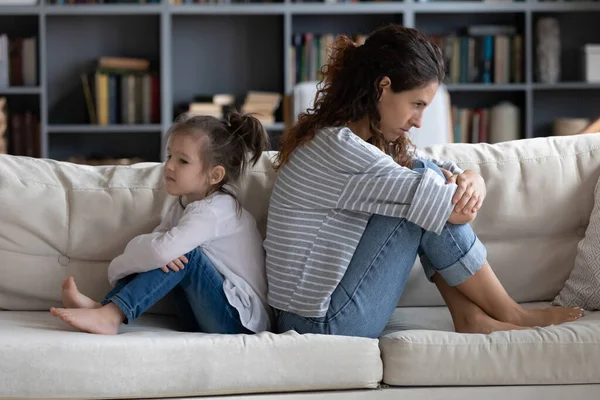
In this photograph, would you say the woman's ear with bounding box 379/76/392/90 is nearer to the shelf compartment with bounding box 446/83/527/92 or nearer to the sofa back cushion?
the sofa back cushion

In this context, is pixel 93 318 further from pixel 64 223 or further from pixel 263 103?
pixel 263 103

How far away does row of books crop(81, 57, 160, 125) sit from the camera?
482 centimetres

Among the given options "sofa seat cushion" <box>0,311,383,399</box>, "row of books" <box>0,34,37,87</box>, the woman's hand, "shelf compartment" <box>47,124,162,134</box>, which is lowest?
"sofa seat cushion" <box>0,311,383,399</box>

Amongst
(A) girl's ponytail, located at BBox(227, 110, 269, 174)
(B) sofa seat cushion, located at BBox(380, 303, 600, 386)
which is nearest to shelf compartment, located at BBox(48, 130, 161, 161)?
(A) girl's ponytail, located at BBox(227, 110, 269, 174)

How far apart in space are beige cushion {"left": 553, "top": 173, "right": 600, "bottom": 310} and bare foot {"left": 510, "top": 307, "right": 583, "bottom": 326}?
111 mm

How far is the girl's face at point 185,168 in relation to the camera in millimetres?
2066

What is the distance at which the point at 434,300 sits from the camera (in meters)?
2.28

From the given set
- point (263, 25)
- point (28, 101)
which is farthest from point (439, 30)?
point (28, 101)

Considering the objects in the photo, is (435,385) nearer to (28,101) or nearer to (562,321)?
(562,321)

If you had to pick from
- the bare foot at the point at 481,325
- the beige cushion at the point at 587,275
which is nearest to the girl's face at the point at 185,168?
the bare foot at the point at 481,325

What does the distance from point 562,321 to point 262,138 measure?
0.81 m

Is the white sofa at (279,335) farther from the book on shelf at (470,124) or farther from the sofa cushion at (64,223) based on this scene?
the book on shelf at (470,124)

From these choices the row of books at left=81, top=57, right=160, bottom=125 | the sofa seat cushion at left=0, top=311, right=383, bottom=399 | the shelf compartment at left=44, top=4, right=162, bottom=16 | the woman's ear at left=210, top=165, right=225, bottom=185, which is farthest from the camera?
the row of books at left=81, top=57, right=160, bottom=125

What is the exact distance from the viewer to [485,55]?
195 inches
